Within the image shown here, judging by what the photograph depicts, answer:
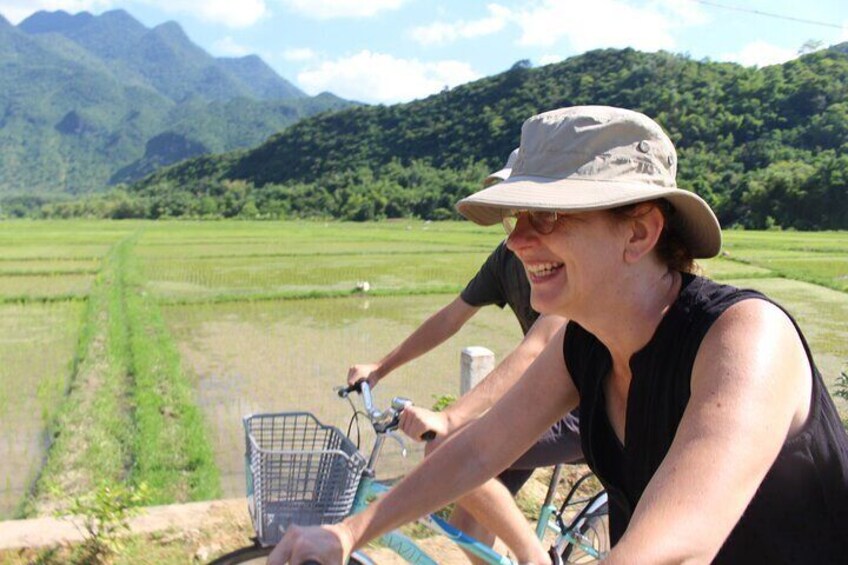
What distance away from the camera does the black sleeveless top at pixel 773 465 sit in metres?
1.08

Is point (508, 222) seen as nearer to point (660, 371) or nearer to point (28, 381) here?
point (660, 371)

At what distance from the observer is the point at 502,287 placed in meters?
2.60

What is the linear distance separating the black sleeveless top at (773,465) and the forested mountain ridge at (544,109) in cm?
3560

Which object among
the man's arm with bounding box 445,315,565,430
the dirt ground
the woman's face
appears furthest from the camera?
the dirt ground

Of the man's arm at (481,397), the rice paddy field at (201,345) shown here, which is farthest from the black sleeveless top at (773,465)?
the rice paddy field at (201,345)

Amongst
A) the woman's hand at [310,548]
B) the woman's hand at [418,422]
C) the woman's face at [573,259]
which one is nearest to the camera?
the woman's face at [573,259]

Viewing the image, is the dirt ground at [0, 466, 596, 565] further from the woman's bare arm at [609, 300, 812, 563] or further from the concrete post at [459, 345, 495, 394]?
the woman's bare arm at [609, 300, 812, 563]

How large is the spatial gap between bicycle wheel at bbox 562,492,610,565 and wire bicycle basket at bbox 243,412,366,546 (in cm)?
99

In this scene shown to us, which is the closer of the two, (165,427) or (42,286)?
(165,427)

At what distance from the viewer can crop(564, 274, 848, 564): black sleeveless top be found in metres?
1.08

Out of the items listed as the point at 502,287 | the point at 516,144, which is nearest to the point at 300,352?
the point at 502,287

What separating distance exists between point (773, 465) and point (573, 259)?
405 mm

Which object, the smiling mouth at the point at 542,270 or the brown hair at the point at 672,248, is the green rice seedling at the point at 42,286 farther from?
the brown hair at the point at 672,248

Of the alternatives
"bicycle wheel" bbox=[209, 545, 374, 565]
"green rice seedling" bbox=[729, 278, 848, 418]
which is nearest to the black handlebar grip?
"bicycle wheel" bbox=[209, 545, 374, 565]
